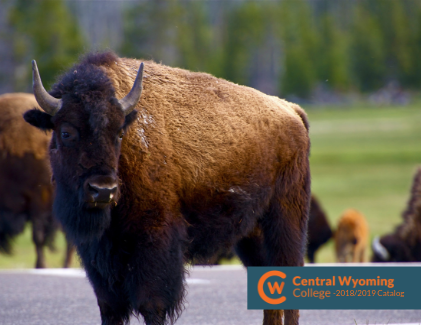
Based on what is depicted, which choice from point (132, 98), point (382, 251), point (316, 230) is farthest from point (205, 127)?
point (316, 230)

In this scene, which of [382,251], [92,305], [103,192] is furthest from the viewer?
[382,251]

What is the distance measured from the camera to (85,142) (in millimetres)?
4449

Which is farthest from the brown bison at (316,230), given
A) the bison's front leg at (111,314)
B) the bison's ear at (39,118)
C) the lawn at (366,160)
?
the bison's ear at (39,118)

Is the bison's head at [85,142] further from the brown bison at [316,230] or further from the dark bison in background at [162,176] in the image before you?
the brown bison at [316,230]

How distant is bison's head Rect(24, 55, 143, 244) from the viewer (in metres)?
4.36

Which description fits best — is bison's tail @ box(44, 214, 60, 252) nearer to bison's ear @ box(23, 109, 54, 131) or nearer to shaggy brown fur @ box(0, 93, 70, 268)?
shaggy brown fur @ box(0, 93, 70, 268)

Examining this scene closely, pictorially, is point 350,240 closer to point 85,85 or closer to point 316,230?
point 316,230

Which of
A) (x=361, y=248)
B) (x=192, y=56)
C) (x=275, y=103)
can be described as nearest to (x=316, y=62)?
(x=192, y=56)

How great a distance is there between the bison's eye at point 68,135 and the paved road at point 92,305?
7.21ft

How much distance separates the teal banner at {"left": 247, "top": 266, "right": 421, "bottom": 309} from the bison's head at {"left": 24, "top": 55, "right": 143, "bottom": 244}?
1.69 metres

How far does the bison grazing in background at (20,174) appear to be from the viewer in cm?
950

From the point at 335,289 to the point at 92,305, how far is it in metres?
2.84

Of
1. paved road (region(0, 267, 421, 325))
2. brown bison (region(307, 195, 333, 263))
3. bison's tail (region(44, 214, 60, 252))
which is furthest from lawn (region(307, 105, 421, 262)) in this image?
paved road (region(0, 267, 421, 325))

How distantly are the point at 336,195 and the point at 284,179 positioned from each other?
27096 millimetres
